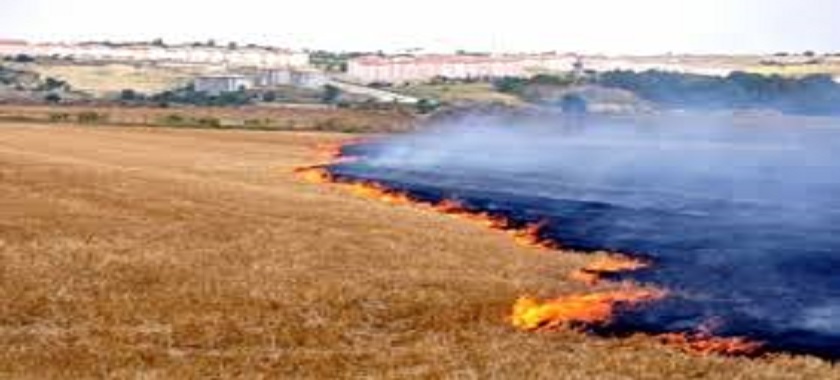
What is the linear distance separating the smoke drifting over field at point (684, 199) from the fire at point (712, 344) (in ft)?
1.58

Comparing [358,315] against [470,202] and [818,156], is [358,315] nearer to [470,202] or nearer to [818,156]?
[470,202]

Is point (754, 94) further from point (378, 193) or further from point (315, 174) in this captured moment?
point (378, 193)

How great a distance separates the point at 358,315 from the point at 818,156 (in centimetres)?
7114

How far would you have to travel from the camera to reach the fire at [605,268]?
38.4 meters

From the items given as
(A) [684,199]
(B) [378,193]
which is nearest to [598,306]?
(A) [684,199]

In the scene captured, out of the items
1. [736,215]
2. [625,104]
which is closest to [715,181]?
[736,215]

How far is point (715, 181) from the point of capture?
75062mm

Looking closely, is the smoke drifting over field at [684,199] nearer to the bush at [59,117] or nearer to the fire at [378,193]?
the fire at [378,193]

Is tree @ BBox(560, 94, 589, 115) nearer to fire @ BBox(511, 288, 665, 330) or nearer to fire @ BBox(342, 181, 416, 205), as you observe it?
fire @ BBox(342, 181, 416, 205)

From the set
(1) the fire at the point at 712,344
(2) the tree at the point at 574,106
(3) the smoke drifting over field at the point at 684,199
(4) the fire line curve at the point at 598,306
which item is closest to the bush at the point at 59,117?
(3) the smoke drifting over field at the point at 684,199

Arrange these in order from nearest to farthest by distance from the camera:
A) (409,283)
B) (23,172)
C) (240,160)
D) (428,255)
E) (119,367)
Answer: (119,367)
(409,283)
(428,255)
(23,172)
(240,160)

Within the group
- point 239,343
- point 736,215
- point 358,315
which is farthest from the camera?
point 736,215

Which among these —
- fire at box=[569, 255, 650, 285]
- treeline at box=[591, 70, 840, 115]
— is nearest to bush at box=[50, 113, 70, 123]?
treeline at box=[591, 70, 840, 115]

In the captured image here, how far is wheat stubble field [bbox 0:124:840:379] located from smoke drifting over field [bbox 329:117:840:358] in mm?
3412
